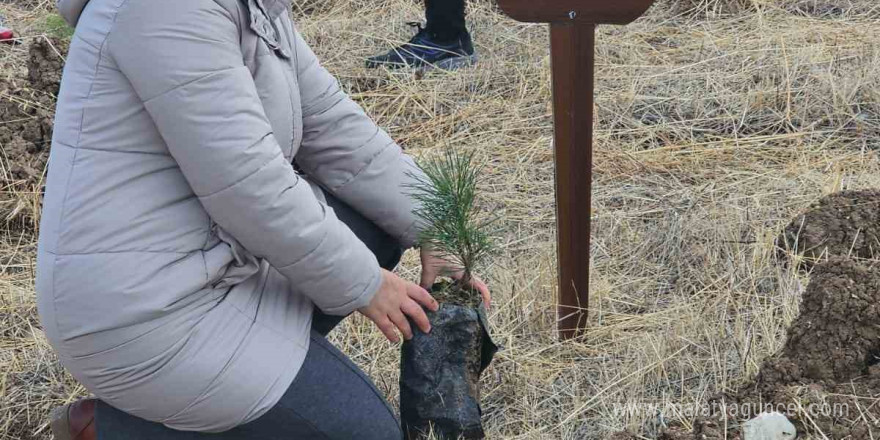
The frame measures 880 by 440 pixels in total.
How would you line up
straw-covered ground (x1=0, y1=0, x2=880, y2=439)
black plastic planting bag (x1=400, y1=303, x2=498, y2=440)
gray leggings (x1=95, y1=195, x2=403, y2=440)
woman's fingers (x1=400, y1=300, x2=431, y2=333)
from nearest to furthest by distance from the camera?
gray leggings (x1=95, y1=195, x2=403, y2=440)
woman's fingers (x1=400, y1=300, x2=431, y2=333)
black plastic planting bag (x1=400, y1=303, x2=498, y2=440)
straw-covered ground (x1=0, y1=0, x2=880, y2=439)

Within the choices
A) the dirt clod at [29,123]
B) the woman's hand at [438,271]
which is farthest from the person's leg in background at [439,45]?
the woman's hand at [438,271]

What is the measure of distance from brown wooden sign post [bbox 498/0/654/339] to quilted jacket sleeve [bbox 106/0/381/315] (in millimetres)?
574

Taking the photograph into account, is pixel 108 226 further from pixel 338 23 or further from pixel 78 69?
pixel 338 23

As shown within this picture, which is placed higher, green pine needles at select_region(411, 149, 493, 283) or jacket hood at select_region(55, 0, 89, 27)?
jacket hood at select_region(55, 0, 89, 27)

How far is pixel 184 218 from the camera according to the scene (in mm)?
1640

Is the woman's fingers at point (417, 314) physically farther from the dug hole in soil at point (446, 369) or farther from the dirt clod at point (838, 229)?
the dirt clod at point (838, 229)

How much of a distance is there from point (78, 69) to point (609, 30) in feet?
11.2

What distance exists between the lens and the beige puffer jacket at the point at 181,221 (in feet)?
5.00

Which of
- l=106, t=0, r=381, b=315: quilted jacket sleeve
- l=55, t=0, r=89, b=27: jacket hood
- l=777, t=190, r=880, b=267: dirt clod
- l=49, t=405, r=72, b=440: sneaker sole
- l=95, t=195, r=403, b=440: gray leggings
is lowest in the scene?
l=777, t=190, r=880, b=267: dirt clod

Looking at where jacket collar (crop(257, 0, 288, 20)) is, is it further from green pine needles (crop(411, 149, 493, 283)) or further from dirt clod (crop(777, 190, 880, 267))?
dirt clod (crop(777, 190, 880, 267))

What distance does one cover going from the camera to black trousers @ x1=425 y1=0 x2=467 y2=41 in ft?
14.7

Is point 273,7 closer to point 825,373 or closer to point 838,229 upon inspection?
point 825,373

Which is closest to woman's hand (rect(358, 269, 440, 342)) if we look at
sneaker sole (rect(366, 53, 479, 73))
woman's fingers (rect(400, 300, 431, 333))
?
woman's fingers (rect(400, 300, 431, 333))

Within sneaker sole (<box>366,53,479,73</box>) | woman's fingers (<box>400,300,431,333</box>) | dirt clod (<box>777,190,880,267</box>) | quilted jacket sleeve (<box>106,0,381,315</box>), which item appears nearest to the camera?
quilted jacket sleeve (<box>106,0,381,315</box>)
